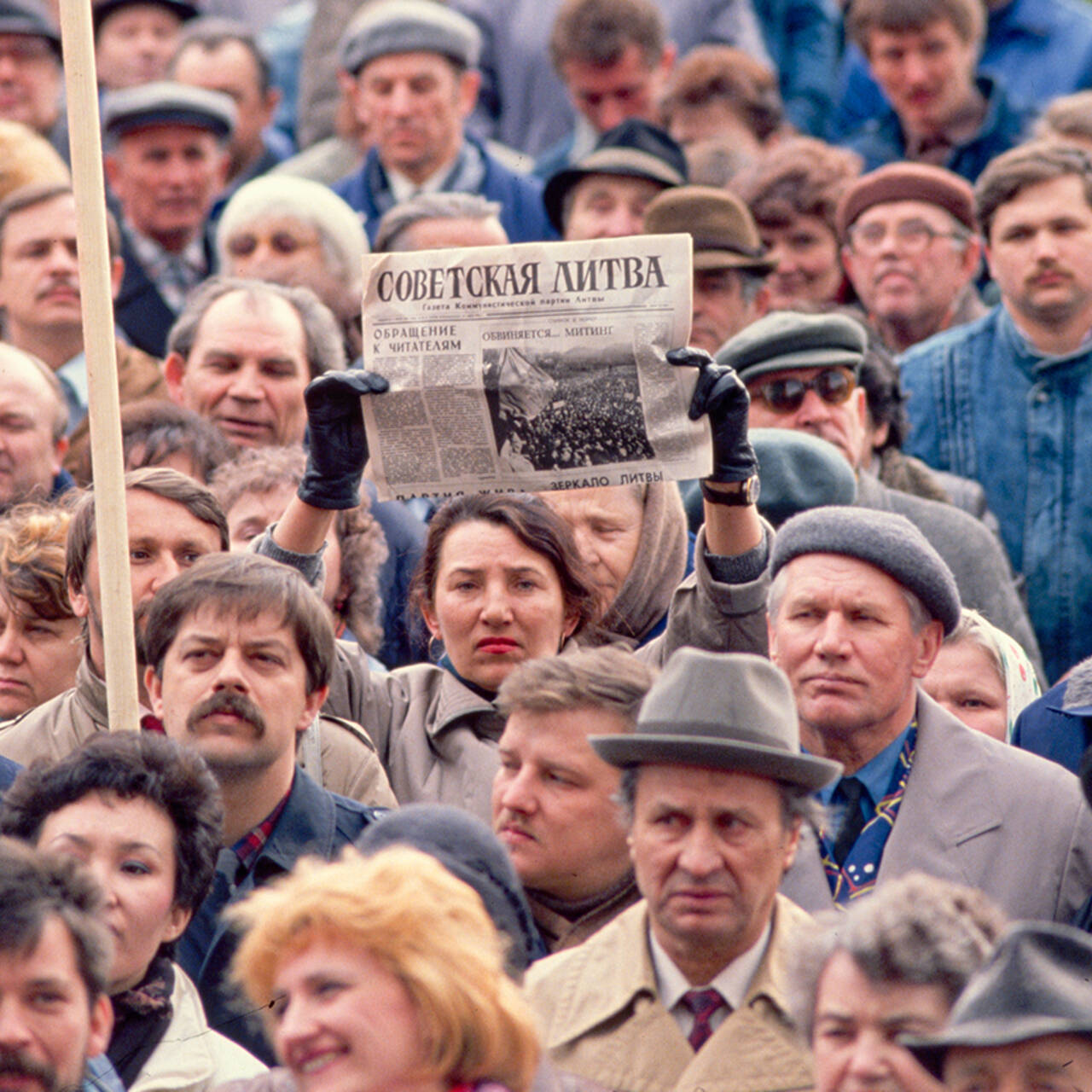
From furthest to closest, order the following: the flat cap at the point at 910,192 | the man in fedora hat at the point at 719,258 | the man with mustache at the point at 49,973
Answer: the flat cap at the point at 910,192, the man in fedora hat at the point at 719,258, the man with mustache at the point at 49,973

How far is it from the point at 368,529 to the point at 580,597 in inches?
34.4

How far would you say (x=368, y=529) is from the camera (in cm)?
630

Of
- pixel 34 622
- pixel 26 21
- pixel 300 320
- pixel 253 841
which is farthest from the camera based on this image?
pixel 26 21

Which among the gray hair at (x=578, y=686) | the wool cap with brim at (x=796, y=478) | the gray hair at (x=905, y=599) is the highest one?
the wool cap with brim at (x=796, y=478)

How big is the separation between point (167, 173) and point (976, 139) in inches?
140

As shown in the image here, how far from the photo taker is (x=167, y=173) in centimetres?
943

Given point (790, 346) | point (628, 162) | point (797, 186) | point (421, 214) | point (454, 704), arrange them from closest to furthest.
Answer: point (454, 704) < point (790, 346) < point (421, 214) < point (797, 186) < point (628, 162)

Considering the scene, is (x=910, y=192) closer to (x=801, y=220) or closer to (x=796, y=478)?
(x=801, y=220)

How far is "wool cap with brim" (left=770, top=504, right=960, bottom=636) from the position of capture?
17.0 ft

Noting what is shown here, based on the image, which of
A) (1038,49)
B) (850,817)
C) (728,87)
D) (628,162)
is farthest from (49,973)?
(1038,49)

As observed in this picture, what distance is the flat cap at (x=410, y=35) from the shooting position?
9.52 metres

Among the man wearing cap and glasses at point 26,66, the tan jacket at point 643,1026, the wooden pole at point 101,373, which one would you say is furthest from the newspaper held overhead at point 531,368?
the man wearing cap and glasses at point 26,66

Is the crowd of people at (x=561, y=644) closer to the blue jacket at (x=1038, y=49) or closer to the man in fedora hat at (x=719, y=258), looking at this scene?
the man in fedora hat at (x=719, y=258)

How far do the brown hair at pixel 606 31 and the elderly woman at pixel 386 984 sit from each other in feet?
22.5
